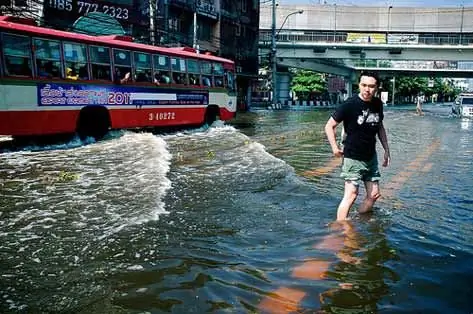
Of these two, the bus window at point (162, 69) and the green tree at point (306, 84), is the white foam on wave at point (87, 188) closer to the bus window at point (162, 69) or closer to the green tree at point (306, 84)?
the bus window at point (162, 69)

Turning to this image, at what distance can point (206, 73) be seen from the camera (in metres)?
20.4

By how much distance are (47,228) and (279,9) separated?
76659 mm

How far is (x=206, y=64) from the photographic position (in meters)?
20.3

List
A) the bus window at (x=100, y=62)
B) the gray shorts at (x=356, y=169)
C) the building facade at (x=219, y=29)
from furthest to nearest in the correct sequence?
the building facade at (x=219, y=29) < the bus window at (x=100, y=62) < the gray shorts at (x=356, y=169)

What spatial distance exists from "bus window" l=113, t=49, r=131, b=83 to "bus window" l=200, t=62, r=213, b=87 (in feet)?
14.8

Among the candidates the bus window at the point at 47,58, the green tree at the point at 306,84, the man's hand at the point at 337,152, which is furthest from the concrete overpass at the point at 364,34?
the man's hand at the point at 337,152

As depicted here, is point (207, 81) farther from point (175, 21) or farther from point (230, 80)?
point (175, 21)

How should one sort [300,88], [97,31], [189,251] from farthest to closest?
[300,88] < [97,31] < [189,251]

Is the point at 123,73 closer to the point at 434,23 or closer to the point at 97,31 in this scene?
the point at 97,31

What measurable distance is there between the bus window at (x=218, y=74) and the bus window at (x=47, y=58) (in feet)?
27.5

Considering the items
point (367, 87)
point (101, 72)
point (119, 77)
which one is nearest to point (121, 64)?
point (119, 77)

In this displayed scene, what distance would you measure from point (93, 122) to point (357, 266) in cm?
1195

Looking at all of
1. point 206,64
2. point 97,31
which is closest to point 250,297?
point 206,64

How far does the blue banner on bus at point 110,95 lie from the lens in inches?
525
